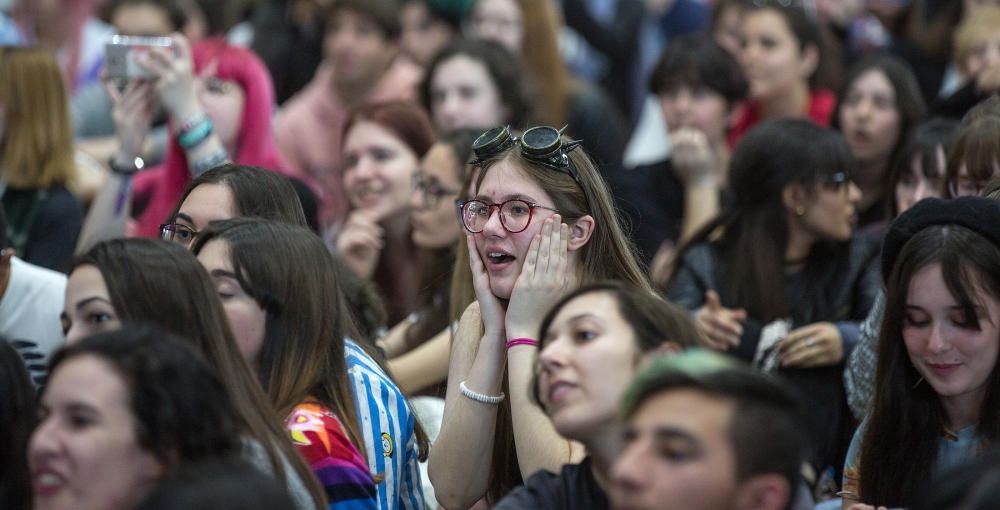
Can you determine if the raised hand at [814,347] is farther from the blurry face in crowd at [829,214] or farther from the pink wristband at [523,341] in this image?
the pink wristband at [523,341]

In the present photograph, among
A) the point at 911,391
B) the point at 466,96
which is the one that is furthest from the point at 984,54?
the point at 911,391

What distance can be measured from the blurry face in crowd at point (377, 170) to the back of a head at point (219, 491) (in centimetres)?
354

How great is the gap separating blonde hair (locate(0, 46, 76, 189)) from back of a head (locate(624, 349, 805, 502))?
3946 mm

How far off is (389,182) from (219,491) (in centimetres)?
371

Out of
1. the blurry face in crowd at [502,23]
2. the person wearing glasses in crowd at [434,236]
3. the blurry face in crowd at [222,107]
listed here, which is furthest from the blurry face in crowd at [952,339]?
the blurry face in crowd at [502,23]

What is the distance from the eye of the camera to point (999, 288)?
359 cm

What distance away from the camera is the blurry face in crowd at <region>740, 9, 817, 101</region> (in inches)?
279

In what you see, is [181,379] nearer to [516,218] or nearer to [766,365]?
[516,218]

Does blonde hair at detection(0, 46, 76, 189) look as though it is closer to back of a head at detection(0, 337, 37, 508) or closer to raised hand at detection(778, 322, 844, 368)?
back of a head at detection(0, 337, 37, 508)

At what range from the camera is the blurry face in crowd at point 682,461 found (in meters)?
2.63

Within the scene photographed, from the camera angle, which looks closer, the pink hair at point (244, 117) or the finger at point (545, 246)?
the finger at point (545, 246)

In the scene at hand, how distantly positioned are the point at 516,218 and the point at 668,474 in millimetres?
1454

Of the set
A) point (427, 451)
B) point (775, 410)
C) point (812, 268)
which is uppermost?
point (775, 410)

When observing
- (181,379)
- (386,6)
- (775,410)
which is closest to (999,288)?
(775,410)
